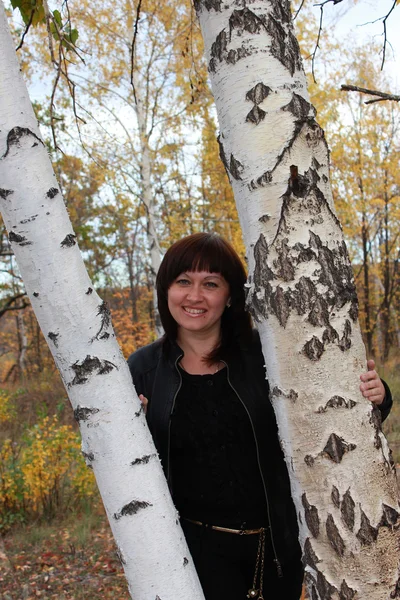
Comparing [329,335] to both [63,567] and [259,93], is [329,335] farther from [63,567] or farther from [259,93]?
[63,567]

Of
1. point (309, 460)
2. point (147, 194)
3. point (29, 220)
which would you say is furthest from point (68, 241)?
point (147, 194)

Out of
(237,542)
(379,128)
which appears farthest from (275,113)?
(379,128)

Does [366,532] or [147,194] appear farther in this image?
[147,194]

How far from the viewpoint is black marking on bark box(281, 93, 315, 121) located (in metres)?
1.14

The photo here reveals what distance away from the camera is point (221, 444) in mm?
1945

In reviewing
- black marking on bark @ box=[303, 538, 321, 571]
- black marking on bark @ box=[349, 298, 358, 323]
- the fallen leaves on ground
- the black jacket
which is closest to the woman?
the black jacket

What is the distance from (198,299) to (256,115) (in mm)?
951

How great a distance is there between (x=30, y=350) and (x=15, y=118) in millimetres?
17358

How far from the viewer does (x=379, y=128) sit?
1328 centimetres

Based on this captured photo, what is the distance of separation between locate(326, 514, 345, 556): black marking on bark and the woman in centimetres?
76

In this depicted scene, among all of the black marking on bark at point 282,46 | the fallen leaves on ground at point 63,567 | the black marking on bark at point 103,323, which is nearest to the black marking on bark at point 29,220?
the black marking on bark at point 103,323

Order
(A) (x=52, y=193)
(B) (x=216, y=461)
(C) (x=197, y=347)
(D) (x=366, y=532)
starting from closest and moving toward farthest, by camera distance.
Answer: (D) (x=366, y=532) < (A) (x=52, y=193) < (B) (x=216, y=461) < (C) (x=197, y=347)

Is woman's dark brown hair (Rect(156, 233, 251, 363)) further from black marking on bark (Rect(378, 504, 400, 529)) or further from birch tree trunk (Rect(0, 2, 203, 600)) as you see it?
black marking on bark (Rect(378, 504, 400, 529))

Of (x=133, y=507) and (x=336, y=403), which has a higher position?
(x=336, y=403)
